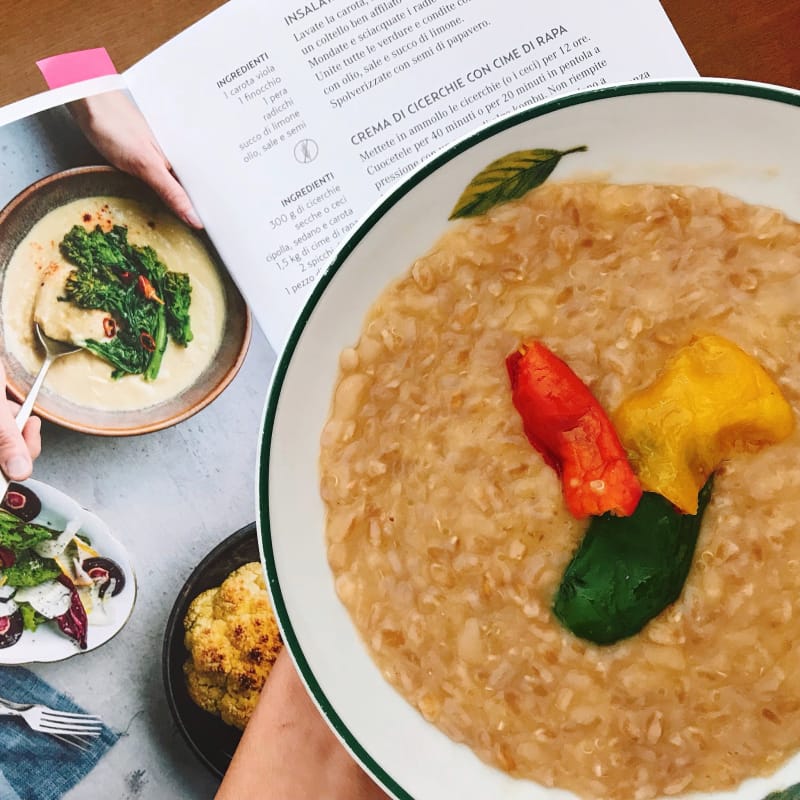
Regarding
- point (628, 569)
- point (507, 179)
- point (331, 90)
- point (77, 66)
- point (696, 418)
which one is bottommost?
point (628, 569)

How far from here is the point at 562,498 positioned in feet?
2.95

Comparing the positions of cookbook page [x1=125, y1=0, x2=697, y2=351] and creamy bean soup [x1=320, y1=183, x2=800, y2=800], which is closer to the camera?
creamy bean soup [x1=320, y1=183, x2=800, y2=800]

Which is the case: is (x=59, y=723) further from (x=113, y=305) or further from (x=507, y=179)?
(x=507, y=179)

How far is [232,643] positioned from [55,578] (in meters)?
0.30

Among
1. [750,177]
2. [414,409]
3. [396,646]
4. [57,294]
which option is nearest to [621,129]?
[750,177]

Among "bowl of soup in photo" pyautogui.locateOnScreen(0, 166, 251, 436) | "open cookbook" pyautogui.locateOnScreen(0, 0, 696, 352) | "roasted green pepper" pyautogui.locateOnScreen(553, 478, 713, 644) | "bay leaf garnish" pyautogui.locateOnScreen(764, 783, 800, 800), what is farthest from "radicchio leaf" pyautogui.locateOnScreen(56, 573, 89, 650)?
"bay leaf garnish" pyautogui.locateOnScreen(764, 783, 800, 800)

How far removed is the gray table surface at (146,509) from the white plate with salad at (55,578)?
19mm

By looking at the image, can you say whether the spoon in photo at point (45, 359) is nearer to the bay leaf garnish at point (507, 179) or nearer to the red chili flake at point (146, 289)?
the red chili flake at point (146, 289)

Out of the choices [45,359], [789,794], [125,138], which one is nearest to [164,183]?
[125,138]

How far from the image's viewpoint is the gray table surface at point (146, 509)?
1150 millimetres

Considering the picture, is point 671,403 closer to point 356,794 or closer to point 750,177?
point 750,177

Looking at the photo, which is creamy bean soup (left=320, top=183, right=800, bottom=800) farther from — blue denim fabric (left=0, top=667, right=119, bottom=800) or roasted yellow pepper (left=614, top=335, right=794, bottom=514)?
blue denim fabric (left=0, top=667, right=119, bottom=800)

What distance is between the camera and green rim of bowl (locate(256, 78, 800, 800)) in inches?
33.6

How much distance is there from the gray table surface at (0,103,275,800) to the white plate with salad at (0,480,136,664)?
0.06 ft
